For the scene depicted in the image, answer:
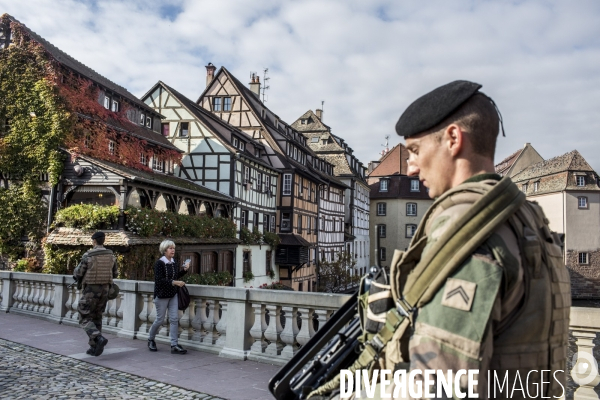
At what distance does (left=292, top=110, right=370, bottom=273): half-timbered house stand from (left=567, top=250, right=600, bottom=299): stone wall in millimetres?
19800

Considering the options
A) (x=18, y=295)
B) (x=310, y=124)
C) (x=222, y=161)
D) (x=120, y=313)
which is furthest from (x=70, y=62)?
(x=310, y=124)

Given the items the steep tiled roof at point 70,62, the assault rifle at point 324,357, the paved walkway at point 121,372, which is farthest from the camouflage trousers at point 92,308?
the steep tiled roof at point 70,62

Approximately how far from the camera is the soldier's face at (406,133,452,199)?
169 cm

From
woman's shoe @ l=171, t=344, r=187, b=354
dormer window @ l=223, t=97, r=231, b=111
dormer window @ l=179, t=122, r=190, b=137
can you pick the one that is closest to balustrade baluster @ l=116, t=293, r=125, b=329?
woman's shoe @ l=171, t=344, r=187, b=354

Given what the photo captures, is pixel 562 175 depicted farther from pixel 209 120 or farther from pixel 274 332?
pixel 274 332

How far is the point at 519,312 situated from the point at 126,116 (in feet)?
92.8

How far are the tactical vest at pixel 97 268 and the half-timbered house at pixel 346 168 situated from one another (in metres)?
41.3

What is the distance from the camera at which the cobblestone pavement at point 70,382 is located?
5.64m

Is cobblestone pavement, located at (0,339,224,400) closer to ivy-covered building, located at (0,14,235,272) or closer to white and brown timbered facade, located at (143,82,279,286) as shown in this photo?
ivy-covered building, located at (0,14,235,272)

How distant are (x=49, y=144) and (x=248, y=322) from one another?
18.6m

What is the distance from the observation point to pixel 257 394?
563 centimetres

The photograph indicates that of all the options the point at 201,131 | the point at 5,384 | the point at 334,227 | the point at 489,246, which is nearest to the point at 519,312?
the point at 489,246

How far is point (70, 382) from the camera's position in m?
6.18

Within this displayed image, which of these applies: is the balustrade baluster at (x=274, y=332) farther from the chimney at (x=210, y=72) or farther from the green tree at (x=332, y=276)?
the chimney at (x=210, y=72)
